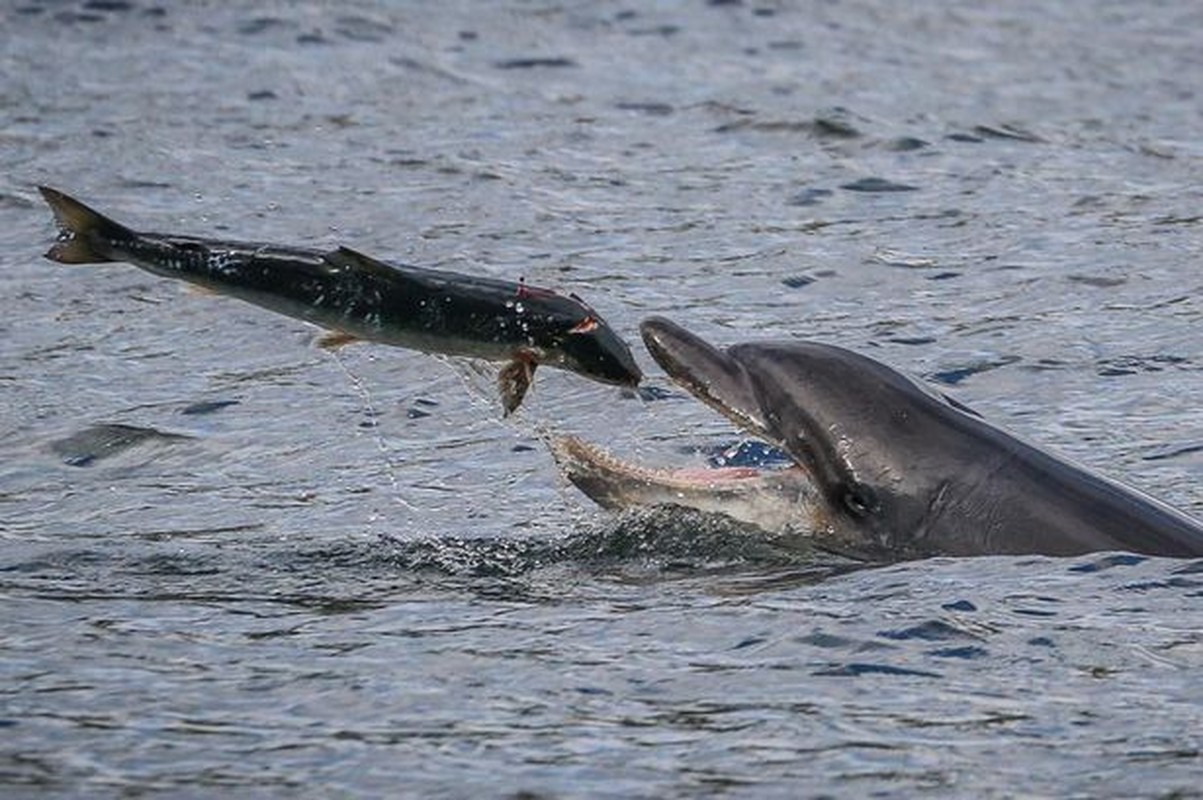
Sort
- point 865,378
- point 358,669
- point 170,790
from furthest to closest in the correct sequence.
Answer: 1. point 865,378
2. point 358,669
3. point 170,790

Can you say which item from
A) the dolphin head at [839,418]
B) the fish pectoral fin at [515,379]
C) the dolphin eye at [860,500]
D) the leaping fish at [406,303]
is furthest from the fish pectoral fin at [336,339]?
the dolphin eye at [860,500]

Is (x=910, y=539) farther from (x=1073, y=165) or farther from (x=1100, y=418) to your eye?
(x=1073, y=165)

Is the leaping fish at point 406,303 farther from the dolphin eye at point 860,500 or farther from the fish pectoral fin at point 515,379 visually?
the dolphin eye at point 860,500

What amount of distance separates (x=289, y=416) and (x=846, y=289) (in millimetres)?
3826

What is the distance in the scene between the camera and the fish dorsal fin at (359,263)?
952 cm

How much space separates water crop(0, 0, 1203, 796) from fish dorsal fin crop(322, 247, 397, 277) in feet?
3.63

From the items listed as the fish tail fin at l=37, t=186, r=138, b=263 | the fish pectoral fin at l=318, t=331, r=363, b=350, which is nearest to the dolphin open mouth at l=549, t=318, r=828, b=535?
the fish pectoral fin at l=318, t=331, r=363, b=350

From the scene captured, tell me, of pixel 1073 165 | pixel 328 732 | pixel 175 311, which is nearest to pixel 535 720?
pixel 328 732

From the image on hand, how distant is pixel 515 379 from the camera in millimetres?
9531

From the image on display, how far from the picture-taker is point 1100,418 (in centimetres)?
1310

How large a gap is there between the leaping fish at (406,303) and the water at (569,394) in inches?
33.9

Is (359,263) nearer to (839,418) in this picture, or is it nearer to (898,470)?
(839,418)

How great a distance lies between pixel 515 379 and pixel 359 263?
2.14ft

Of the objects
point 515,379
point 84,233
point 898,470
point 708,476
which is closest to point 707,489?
point 708,476
